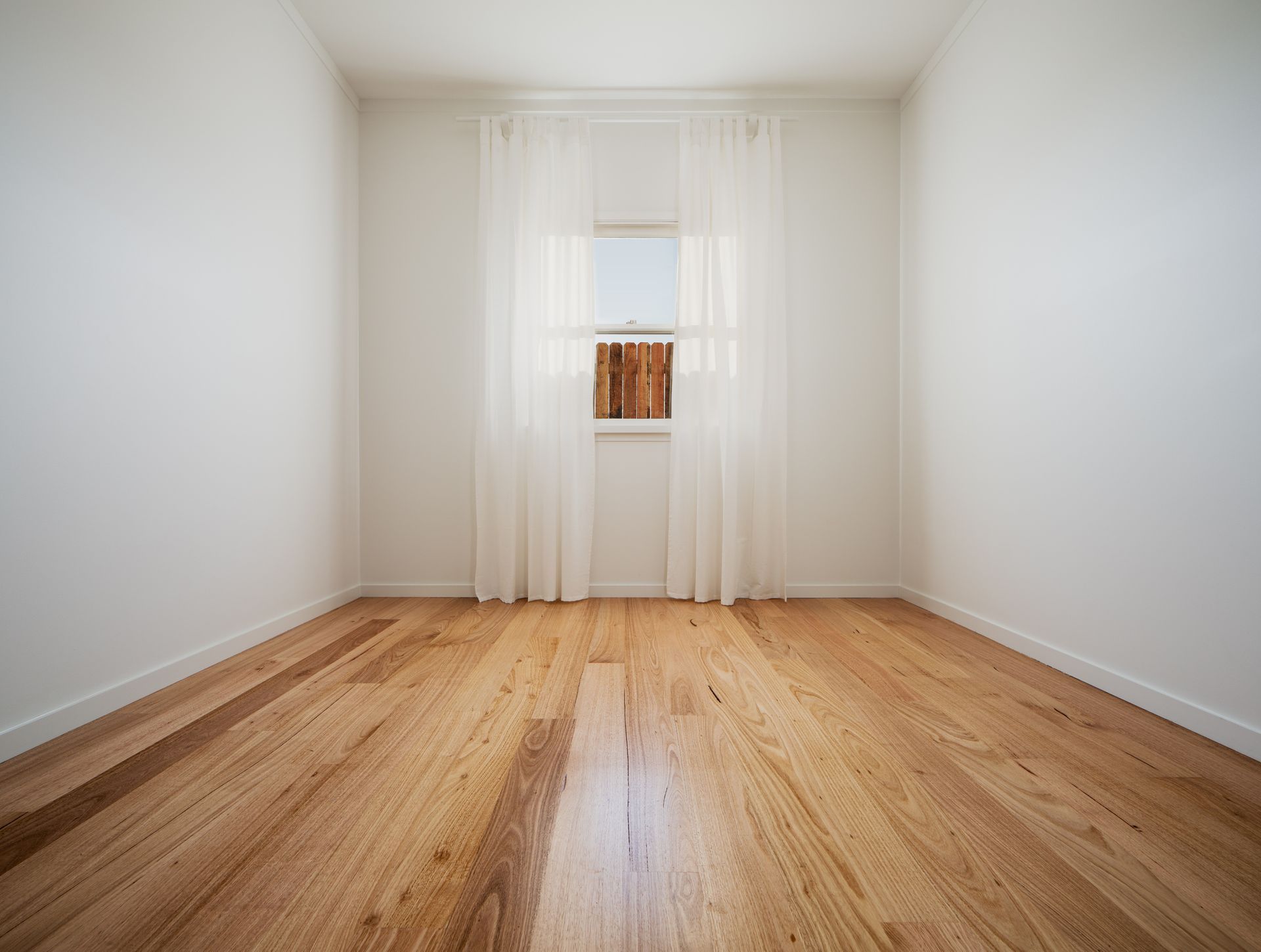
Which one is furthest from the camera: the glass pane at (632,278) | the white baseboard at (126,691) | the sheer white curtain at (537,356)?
the glass pane at (632,278)

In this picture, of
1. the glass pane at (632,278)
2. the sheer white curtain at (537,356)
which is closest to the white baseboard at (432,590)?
the sheer white curtain at (537,356)

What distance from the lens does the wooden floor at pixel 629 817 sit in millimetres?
812

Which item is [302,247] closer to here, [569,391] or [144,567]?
[569,391]

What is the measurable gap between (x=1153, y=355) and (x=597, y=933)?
188 centimetres

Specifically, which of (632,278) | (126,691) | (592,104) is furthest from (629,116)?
(126,691)

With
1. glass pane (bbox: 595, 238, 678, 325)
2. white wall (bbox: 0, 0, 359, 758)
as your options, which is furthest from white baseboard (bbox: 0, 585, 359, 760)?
glass pane (bbox: 595, 238, 678, 325)

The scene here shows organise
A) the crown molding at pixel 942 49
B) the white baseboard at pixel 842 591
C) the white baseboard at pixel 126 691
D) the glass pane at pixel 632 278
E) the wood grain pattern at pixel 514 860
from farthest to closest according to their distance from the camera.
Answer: the glass pane at pixel 632 278
the white baseboard at pixel 842 591
the crown molding at pixel 942 49
the white baseboard at pixel 126 691
the wood grain pattern at pixel 514 860

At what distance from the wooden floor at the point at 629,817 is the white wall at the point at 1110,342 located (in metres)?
0.29

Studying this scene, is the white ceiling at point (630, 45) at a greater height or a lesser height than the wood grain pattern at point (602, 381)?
greater

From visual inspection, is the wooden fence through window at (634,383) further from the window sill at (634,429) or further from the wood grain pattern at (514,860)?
the wood grain pattern at (514,860)

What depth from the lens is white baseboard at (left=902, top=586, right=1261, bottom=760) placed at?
1378 mm

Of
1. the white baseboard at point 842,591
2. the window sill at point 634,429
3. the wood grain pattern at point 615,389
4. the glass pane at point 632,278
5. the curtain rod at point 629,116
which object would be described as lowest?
the white baseboard at point 842,591

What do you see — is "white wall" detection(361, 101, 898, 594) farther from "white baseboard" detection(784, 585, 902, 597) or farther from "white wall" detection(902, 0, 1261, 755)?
"white wall" detection(902, 0, 1261, 755)

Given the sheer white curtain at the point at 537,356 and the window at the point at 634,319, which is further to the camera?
the window at the point at 634,319
